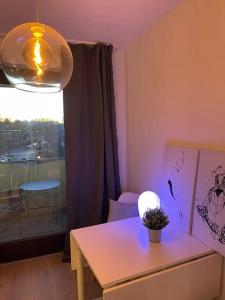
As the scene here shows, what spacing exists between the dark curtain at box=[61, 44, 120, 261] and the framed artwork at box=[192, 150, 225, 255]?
1.12 m

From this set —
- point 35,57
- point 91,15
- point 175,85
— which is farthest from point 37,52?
point 175,85

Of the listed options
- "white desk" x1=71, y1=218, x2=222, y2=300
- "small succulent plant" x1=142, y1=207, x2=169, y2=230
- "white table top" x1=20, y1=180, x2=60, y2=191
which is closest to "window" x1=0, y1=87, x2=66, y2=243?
"white table top" x1=20, y1=180, x2=60, y2=191

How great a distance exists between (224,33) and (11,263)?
278cm

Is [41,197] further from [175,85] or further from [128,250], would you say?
[175,85]

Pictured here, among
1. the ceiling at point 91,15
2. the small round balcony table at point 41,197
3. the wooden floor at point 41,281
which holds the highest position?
the ceiling at point 91,15

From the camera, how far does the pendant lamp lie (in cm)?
103

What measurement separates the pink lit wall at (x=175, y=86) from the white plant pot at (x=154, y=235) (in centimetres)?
53

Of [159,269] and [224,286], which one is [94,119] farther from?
[224,286]

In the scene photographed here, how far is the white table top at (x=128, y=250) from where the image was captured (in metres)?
1.25

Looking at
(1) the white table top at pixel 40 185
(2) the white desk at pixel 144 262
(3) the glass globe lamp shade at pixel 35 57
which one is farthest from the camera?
(1) the white table top at pixel 40 185

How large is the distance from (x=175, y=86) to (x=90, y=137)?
1.05 meters

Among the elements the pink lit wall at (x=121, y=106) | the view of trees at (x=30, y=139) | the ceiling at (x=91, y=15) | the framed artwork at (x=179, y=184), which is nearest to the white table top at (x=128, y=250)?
the framed artwork at (x=179, y=184)

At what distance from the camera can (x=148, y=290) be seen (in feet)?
4.09

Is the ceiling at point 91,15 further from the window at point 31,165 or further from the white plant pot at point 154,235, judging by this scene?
the white plant pot at point 154,235
